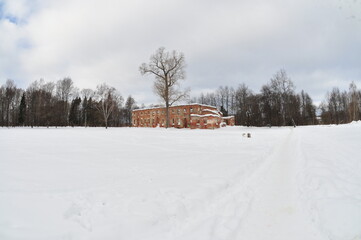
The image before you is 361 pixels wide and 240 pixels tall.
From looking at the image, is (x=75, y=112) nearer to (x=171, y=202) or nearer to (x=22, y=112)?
(x=22, y=112)

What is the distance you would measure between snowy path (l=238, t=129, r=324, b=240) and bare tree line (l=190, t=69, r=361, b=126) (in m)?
49.1

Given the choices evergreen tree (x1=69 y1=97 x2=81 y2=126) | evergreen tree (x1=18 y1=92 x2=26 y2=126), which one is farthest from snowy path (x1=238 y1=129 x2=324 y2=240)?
evergreen tree (x1=18 y1=92 x2=26 y2=126)

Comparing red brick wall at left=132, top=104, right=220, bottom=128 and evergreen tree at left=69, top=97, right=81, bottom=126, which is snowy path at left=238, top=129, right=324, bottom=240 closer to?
red brick wall at left=132, top=104, right=220, bottom=128

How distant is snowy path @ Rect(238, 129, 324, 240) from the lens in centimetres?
332

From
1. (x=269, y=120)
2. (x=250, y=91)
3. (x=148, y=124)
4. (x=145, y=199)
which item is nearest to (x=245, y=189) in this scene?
(x=145, y=199)

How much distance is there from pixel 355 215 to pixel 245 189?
246 centimetres

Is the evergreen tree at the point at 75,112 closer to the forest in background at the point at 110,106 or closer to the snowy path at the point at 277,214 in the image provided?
the forest in background at the point at 110,106

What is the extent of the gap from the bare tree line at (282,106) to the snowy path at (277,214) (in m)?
49.1

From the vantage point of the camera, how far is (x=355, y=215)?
12.4 ft

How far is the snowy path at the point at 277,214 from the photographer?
332cm

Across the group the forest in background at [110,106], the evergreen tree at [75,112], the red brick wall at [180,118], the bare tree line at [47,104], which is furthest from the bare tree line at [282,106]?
the evergreen tree at [75,112]

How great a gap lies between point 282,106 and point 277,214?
2157 inches

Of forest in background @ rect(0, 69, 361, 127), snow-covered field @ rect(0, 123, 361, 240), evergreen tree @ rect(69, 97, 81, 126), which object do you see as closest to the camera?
snow-covered field @ rect(0, 123, 361, 240)

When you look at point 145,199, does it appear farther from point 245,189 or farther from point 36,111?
point 36,111
